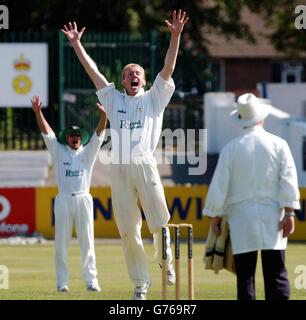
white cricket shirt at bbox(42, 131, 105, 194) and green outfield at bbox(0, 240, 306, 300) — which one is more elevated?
white cricket shirt at bbox(42, 131, 105, 194)

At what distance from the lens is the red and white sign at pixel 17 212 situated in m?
24.9

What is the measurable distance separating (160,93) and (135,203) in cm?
103

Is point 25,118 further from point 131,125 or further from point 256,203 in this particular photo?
point 256,203

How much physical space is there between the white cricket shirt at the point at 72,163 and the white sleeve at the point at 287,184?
4958 mm

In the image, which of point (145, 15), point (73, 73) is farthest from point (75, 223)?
→ point (145, 15)

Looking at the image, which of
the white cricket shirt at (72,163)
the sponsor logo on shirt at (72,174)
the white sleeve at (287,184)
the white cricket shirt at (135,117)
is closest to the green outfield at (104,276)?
the white cricket shirt at (72,163)

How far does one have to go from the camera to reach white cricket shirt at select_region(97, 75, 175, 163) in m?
12.4

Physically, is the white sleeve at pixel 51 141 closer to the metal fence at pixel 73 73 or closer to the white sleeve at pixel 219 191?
the white sleeve at pixel 219 191

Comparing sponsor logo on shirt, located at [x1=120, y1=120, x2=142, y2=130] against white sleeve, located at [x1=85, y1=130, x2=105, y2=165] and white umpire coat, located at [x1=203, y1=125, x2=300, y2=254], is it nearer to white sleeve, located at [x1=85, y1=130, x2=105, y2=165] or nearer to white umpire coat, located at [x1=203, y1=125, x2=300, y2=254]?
white umpire coat, located at [x1=203, y1=125, x2=300, y2=254]

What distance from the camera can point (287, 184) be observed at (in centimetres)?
1048

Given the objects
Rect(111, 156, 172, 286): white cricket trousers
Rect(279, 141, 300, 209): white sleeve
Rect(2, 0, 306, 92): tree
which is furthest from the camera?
Rect(2, 0, 306, 92): tree

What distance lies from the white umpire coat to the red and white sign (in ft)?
48.2

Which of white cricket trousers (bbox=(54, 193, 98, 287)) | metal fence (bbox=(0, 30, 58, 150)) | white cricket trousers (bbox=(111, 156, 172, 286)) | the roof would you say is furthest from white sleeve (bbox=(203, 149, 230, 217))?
the roof
